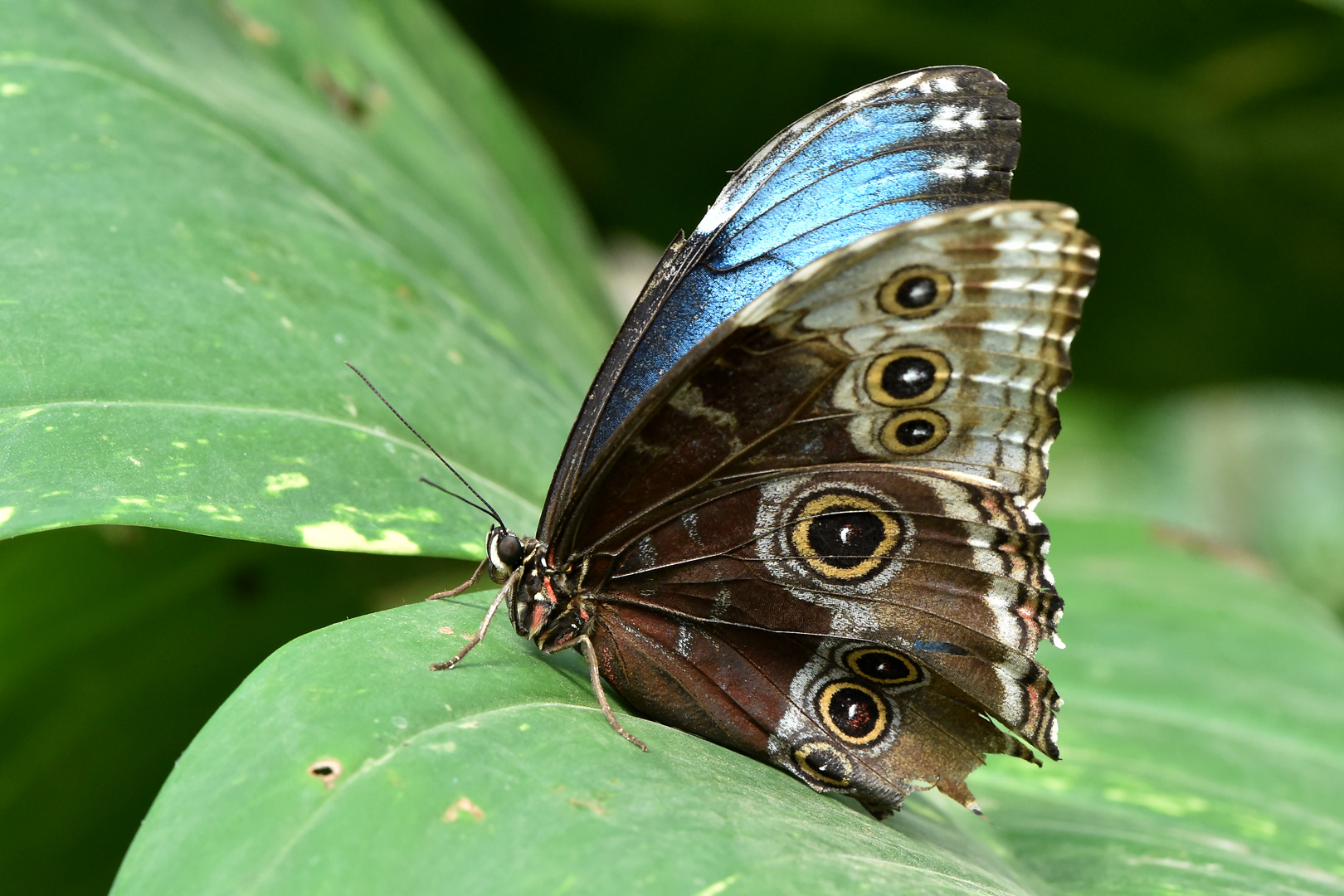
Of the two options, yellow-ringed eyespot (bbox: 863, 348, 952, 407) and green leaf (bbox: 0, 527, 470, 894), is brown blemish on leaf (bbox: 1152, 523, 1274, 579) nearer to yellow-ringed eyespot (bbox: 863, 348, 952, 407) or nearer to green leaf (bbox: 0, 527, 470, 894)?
yellow-ringed eyespot (bbox: 863, 348, 952, 407)

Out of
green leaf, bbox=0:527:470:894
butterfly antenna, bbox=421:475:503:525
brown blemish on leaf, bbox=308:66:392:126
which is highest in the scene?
brown blemish on leaf, bbox=308:66:392:126

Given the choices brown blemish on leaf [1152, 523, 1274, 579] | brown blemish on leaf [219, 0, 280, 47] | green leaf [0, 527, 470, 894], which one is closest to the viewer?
green leaf [0, 527, 470, 894]

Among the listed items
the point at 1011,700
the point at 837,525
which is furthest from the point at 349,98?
the point at 1011,700

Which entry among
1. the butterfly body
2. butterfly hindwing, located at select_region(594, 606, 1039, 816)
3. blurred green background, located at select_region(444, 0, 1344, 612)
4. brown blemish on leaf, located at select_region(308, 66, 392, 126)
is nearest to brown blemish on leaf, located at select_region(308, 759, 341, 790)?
the butterfly body

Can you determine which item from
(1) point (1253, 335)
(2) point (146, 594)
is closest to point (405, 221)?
(2) point (146, 594)

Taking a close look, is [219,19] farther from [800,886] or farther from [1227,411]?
[1227,411]

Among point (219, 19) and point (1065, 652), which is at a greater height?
point (219, 19)
